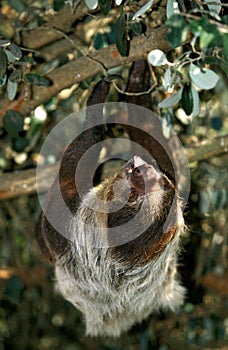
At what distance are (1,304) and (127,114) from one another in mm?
2177

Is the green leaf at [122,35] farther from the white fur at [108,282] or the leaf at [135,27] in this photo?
the white fur at [108,282]

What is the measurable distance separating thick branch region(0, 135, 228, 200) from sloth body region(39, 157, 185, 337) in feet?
0.96

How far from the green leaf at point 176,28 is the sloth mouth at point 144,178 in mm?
808

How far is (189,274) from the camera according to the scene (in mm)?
4789

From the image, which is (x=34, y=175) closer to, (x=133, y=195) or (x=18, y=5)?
(x=18, y=5)

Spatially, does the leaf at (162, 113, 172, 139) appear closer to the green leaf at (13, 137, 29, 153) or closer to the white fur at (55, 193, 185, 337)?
the white fur at (55, 193, 185, 337)

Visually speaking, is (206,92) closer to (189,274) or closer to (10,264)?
(189,274)

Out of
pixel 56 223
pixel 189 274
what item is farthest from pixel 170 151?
pixel 189 274

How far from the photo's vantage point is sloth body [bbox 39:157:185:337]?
2555 mm

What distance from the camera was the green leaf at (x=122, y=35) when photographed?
8.11ft

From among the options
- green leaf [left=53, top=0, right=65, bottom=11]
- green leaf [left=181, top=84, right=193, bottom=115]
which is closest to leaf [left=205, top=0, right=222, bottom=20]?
green leaf [left=181, top=84, right=193, bottom=115]

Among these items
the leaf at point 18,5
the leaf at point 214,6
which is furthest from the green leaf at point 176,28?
the leaf at point 18,5

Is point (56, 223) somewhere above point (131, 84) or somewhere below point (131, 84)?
below

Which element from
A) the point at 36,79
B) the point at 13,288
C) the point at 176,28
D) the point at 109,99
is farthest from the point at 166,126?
the point at 13,288
